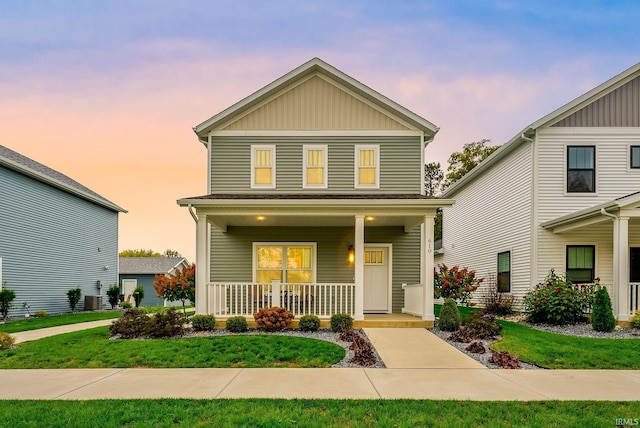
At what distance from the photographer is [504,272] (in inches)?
674

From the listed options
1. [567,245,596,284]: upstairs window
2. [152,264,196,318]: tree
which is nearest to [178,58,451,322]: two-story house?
[152,264,196,318]: tree

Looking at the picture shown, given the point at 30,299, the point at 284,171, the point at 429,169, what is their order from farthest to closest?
the point at 429,169, the point at 30,299, the point at 284,171

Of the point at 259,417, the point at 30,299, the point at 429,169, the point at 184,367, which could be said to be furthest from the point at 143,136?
the point at 429,169

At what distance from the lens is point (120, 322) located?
10.5 m

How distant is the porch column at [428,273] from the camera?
37.9 ft

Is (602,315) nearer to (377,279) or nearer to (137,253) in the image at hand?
(377,279)

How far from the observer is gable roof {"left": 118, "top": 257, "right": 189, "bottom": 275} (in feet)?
119

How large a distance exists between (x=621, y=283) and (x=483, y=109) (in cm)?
1374

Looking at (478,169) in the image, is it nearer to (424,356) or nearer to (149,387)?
(424,356)

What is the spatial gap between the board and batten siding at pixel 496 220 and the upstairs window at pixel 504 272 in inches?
10.8

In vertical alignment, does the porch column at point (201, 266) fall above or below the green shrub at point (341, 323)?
above

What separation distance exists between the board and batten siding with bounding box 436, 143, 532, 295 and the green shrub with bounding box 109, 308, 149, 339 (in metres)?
11.7

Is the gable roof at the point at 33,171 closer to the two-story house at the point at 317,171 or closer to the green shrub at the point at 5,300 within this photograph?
the green shrub at the point at 5,300

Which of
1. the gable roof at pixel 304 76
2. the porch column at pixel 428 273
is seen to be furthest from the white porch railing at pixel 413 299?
the gable roof at pixel 304 76
